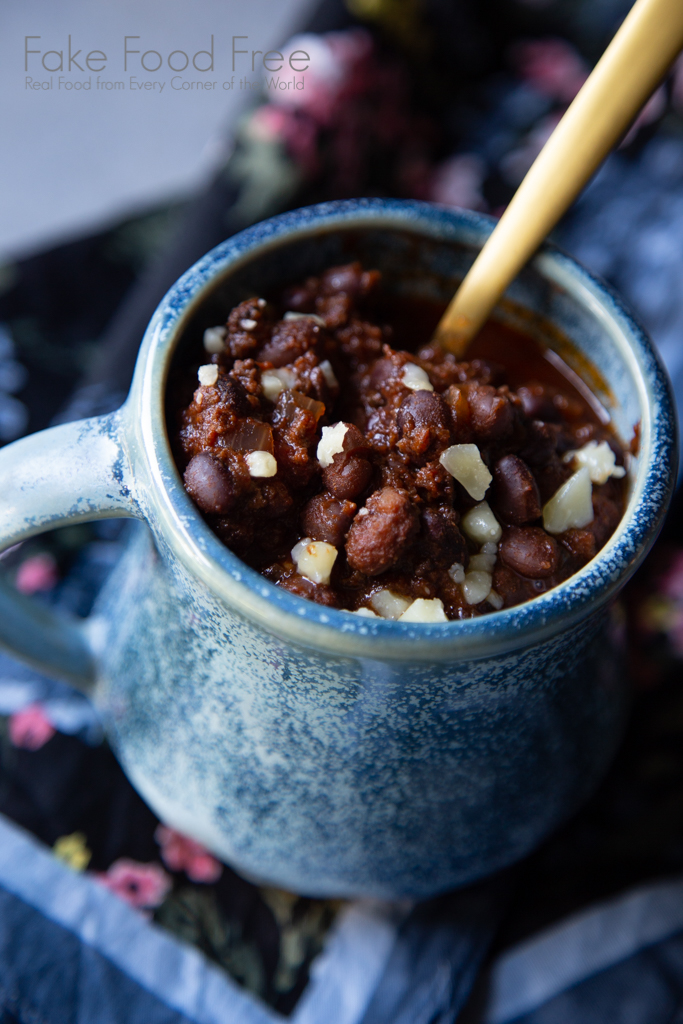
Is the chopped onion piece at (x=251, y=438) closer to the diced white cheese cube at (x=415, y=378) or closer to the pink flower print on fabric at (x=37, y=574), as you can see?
the diced white cheese cube at (x=415, y=378)

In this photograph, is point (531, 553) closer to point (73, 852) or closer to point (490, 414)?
point (490, 414)

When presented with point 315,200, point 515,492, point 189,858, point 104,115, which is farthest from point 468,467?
point 104,115

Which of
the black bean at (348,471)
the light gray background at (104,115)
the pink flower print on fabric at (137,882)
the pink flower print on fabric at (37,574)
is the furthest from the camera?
the light gray background at (104,115)

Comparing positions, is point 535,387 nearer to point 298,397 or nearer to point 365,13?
point 298,397

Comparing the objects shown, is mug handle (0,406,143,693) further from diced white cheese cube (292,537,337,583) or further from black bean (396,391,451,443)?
black bean (396,391,451,443)

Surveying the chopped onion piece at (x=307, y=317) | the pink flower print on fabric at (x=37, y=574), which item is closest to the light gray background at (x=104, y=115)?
the pink flower print on fabric at (x=37, y=574)

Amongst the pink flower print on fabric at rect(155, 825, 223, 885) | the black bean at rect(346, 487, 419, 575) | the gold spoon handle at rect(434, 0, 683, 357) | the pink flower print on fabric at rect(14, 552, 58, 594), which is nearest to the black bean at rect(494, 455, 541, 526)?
the black bean at rect(346, 487, 419, 575)
